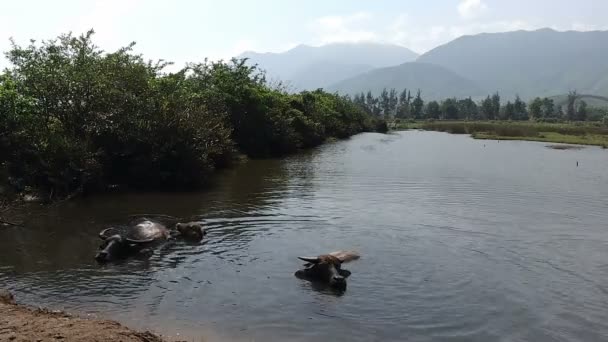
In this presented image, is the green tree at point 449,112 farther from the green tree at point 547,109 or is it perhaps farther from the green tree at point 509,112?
the green tree at point 547,109

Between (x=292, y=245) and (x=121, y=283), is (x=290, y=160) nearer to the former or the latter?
(x=292, y=245)

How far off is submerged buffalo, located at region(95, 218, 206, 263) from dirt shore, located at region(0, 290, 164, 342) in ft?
11.2

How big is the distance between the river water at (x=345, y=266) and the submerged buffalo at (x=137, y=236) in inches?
14.6

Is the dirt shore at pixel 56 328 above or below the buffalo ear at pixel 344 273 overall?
above

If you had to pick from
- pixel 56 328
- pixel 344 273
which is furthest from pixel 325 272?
pixel 56 328

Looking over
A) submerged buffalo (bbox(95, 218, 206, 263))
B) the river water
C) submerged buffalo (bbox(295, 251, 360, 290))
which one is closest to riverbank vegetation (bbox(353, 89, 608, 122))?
the river water

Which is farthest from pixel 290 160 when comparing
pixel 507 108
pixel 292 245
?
pixel 507 108

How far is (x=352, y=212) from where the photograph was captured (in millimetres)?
18172

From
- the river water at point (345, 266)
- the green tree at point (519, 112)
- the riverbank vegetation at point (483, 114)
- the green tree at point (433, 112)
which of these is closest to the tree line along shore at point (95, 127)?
the river water at point (345, 266)

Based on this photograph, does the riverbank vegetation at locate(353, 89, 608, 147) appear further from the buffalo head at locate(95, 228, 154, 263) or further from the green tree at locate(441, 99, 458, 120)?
the buffalo head at locate(95, 228, 154, 263)

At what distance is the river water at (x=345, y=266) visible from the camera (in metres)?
8.80

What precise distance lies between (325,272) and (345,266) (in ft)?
3.79

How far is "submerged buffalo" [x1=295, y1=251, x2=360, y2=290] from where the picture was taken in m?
10.4

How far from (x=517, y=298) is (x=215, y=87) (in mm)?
27437
